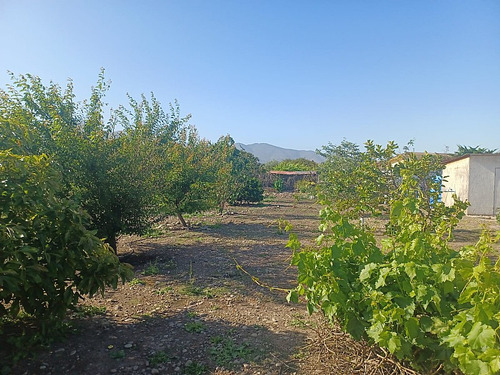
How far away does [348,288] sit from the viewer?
227cm

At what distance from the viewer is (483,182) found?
539 inches

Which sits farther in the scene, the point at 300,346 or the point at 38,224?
the point at 300,346

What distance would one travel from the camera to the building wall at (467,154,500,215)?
13555 millimetres

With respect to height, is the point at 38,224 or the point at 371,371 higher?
the point at 38,224

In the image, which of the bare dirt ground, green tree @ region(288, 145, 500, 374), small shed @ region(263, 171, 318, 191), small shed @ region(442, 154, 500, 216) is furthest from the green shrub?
green tree @ region(288, 145, 500, 374)

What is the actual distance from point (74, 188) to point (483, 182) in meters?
14.8

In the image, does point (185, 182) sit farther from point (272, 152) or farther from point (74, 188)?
point (272, 152)

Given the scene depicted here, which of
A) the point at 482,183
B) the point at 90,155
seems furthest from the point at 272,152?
the point at 90,155

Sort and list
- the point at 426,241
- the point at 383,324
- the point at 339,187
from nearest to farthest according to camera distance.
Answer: the point at 383,324
the point at 426,241
the point at 339,187

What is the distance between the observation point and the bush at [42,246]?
8.22 feet

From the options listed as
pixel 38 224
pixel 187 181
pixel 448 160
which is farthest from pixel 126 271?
pixel 448 160

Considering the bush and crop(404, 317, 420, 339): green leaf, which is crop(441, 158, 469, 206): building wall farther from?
the bush

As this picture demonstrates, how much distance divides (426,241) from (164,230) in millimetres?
8922

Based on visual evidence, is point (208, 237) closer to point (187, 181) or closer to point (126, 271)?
point (187, 181)
